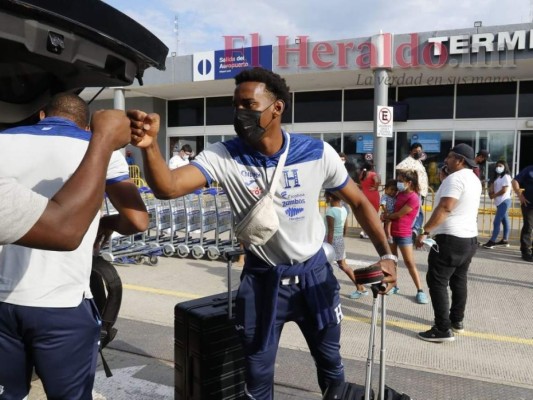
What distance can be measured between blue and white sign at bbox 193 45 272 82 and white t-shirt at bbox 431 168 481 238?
12081mm

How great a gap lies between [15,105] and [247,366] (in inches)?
70.8

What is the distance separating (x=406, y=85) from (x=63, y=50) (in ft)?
55.9

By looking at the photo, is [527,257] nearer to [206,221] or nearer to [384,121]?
[384,121]

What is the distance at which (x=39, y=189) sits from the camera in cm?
193

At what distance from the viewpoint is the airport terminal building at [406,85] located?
559 inches

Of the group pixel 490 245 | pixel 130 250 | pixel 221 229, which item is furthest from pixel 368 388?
pixel 490 245

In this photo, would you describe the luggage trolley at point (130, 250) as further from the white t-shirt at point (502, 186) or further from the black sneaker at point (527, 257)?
the white t-shirt at point (502, 186)

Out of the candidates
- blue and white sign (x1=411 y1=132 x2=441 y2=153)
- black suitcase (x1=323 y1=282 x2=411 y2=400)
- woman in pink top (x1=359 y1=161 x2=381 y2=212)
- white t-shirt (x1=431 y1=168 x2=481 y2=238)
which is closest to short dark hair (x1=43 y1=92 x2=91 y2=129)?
black suitcase (x1=323 y1=282 x2=411 y2=400)

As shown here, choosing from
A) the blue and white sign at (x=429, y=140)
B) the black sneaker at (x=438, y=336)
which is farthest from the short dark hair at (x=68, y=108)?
the blue and white sign at (x=429, y=140)

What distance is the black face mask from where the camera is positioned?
92.5 inches

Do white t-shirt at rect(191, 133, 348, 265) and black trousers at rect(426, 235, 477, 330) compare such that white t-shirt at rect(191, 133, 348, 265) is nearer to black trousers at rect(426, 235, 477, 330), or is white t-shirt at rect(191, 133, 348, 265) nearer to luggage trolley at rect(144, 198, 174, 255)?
black trousers at rect(426, 235, 477, 330)

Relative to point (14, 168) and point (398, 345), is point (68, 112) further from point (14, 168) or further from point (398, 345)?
point (398, 345)

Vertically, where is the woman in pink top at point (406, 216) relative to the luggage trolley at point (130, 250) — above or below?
above

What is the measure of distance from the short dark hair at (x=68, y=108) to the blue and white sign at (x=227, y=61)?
1408cm
